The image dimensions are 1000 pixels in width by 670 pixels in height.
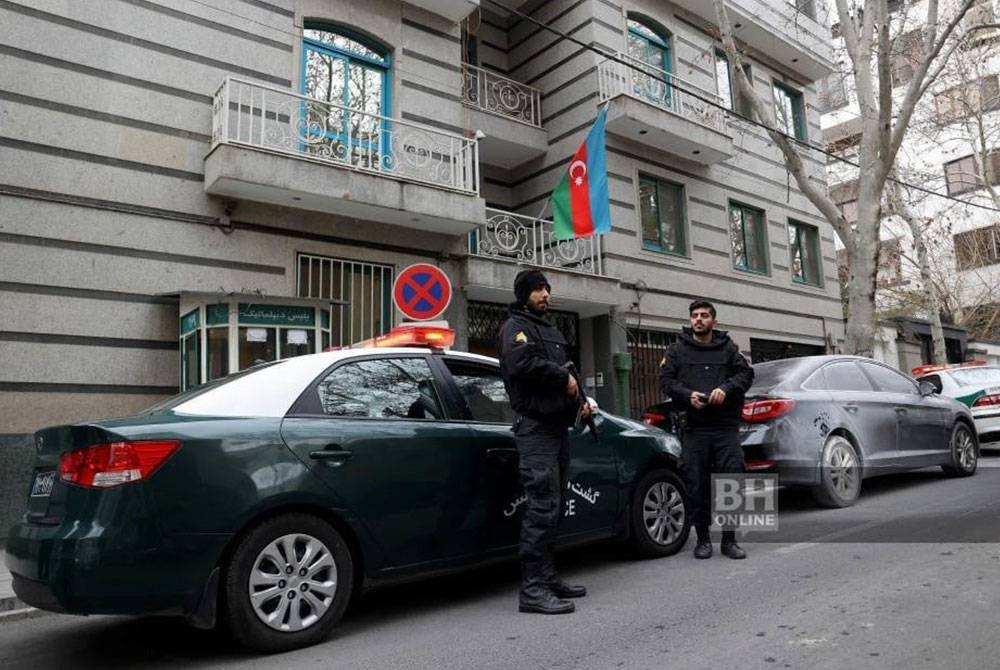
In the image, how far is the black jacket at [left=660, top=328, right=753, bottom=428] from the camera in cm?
522

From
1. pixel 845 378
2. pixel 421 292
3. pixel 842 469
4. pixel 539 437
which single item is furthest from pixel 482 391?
pixel 845 378

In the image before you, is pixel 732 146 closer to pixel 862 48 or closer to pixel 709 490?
pixel 862 48

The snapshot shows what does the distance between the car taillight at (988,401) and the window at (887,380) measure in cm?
402

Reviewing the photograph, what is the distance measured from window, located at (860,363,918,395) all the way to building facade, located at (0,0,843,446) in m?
5.18

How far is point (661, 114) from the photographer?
45.0 ft

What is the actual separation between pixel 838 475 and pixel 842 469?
99 millimetres

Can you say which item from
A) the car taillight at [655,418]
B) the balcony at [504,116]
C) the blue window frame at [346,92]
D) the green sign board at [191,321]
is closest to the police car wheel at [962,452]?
the car taillight at [655,418]

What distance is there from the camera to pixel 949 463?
8.48 meters

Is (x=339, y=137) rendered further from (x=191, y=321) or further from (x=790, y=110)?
(x=790, y=110)

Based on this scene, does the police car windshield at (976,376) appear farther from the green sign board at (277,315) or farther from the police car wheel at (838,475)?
the green sign board at (277,315)

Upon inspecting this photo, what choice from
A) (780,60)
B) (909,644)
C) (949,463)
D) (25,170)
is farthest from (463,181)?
(780,60)

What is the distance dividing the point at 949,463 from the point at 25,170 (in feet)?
37.4

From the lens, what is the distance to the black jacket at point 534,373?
4145 mm

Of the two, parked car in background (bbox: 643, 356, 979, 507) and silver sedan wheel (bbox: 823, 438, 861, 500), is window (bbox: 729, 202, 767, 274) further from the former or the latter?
silver sedan wheel (bbox: 823, 438, 861, 500)
